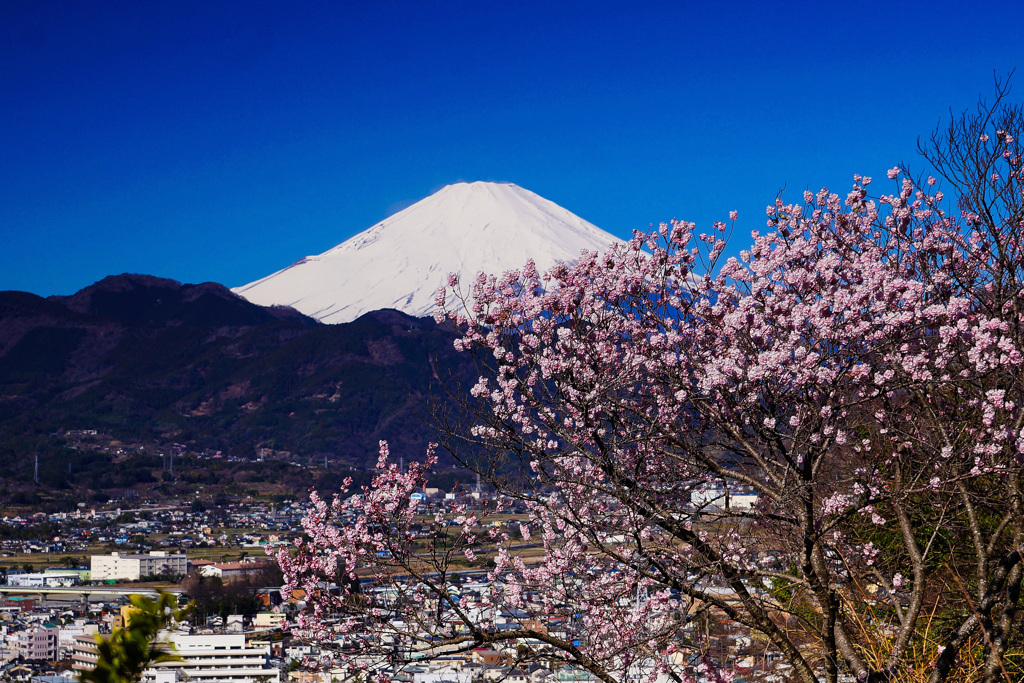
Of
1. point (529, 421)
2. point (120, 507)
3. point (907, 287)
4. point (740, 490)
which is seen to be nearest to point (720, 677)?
point (740, 490)

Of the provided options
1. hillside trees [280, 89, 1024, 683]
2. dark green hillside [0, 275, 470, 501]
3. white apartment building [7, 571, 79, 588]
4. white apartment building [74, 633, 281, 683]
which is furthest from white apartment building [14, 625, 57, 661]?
dark green hillside [0, 275, 470, 501]

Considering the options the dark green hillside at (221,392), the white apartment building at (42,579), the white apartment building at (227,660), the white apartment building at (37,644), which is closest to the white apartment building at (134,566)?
the white apartment building at (42,579)

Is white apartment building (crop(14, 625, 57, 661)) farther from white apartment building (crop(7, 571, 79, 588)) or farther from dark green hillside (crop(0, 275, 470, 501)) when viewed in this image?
dark green hillside (crop(0, 275, 470, 501))

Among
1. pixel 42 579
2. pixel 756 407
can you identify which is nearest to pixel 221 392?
pixel 42 579

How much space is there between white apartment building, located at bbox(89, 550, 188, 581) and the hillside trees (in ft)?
205

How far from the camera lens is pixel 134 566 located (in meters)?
66.4

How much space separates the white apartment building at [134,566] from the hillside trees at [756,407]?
6247 cm

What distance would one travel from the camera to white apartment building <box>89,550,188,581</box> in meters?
65.2

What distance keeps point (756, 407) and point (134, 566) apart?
68.1 meters

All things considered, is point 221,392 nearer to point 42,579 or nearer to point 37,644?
point 42,579

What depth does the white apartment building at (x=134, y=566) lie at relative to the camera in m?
65.2

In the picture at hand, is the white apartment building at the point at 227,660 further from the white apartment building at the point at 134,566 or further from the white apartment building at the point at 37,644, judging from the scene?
the white apartment building at the point at 134,566

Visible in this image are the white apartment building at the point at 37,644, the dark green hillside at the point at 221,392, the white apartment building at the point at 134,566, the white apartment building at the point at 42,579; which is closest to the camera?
the white apartment building at the point at 37,644

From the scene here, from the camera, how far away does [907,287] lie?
5.20m
